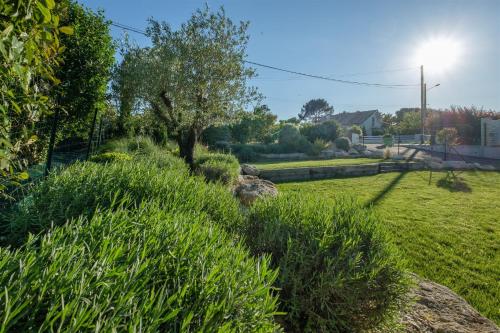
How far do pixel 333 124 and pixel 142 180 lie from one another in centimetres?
2775

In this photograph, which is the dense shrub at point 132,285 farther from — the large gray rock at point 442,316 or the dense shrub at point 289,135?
the dense shrub at point 289,135

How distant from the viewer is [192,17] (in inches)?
360

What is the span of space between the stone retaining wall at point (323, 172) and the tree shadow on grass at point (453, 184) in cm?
285

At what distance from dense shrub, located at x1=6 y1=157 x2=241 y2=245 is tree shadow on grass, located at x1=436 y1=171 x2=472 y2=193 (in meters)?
9.79

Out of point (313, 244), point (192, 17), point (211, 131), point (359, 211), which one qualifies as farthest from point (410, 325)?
point (211, 131)

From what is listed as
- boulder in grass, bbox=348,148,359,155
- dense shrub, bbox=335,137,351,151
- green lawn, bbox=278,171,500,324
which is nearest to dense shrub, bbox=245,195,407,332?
green lawn, bbox=278,171,500,324

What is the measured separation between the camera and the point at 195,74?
890 centimetres

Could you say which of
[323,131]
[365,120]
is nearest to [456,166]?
[323,131]

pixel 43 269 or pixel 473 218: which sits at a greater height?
pixel 43 269

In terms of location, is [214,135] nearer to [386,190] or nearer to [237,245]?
[386,190]

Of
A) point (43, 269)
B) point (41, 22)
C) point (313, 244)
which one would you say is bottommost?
point (313, 244)

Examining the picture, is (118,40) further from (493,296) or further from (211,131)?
(211,131)

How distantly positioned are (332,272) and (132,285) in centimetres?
130

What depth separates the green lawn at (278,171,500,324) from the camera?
384 centimetres
